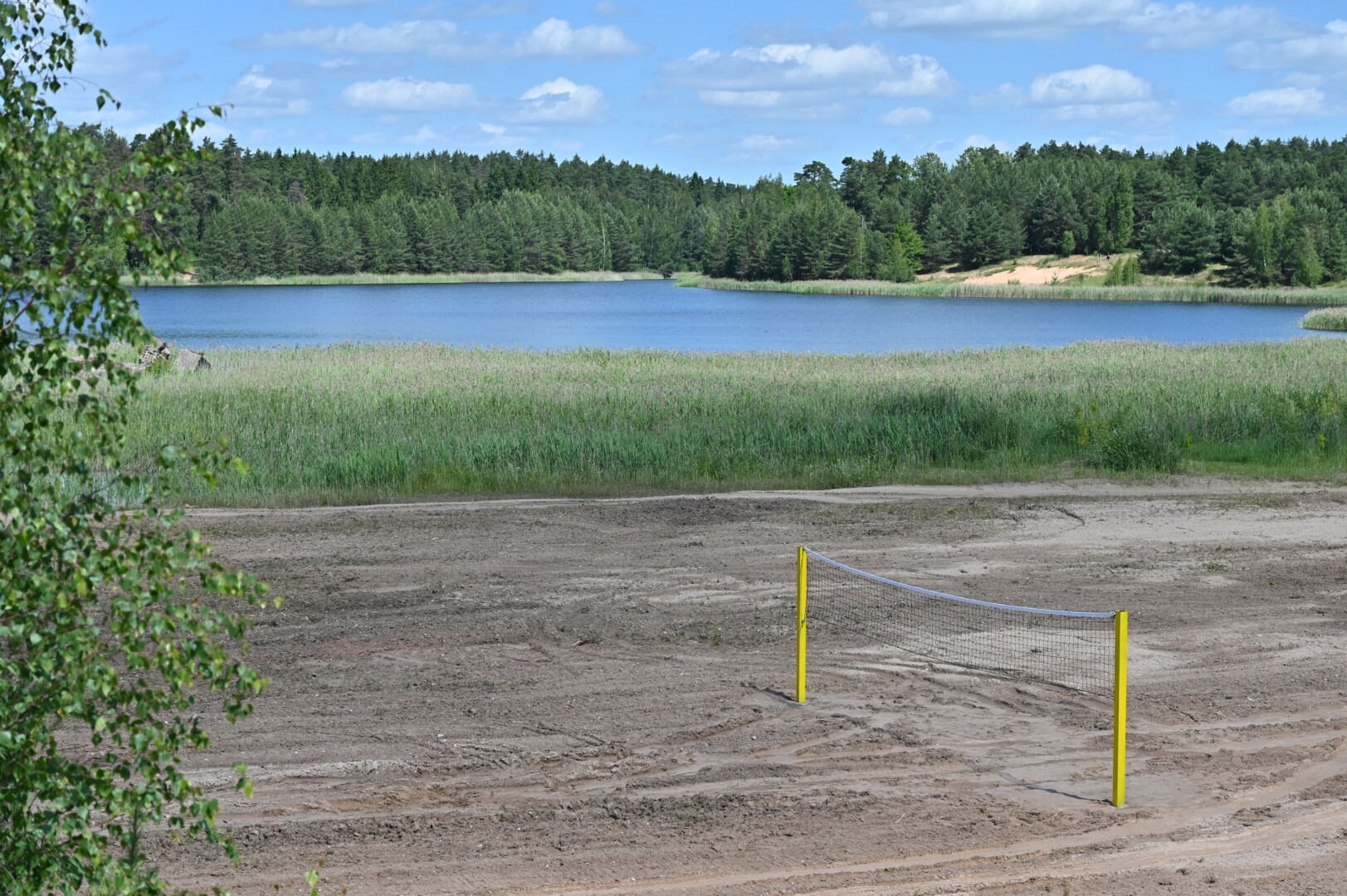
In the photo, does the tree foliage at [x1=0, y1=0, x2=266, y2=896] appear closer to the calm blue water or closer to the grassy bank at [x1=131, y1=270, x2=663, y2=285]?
the calm blue water

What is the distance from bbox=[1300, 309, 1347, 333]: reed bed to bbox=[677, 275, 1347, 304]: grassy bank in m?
29.7

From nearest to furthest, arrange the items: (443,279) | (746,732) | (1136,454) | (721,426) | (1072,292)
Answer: (746,732)
(1136,454)
(721,426)
(1072,292)
(443,279)

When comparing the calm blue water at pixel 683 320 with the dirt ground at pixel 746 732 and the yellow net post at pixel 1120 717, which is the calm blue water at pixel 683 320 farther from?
the yellow net post at pixel 1120 717

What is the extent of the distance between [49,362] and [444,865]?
374cm

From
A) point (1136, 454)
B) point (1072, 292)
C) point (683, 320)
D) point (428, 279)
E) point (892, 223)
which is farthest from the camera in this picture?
point (428, 279)

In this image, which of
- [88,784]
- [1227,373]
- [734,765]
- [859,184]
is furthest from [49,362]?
[859,184]

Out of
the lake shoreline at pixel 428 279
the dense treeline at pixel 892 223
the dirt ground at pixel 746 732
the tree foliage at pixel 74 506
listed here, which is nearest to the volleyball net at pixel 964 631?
the dirt ground at pixel 746 732

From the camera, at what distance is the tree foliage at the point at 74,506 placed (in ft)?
11.9

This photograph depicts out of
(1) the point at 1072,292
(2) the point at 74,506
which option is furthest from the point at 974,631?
(1) the point at 1072,292

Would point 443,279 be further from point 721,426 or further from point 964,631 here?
point 964,631

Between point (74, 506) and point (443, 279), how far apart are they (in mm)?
162035

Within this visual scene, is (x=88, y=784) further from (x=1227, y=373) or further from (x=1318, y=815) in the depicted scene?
(x=1227, y=373)

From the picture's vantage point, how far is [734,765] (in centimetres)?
818

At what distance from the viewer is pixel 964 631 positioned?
37.2ft
